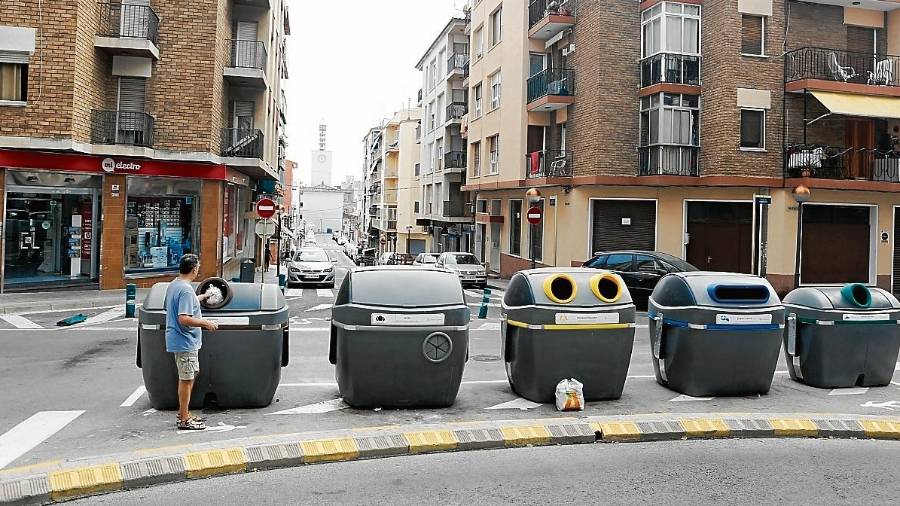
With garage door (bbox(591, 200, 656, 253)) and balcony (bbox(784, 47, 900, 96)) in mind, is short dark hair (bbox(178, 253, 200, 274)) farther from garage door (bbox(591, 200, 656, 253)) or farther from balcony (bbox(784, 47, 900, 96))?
balcony (bbox(784, 47, 900, 96))

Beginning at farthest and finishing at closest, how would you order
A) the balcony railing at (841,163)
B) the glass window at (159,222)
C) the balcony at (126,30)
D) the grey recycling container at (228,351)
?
the balcony railing at (841,163), the glass window at (159,222), the balcony at (126,30), the grey recycling container at (228,351)

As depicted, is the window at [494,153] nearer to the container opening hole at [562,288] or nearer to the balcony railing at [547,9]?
the balcony railing at [547,9]

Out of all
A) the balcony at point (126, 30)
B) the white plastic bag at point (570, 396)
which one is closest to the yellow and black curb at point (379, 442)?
the white plastic bag at point (570, 396)

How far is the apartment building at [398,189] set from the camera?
6519 centimetres

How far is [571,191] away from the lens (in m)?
26.5

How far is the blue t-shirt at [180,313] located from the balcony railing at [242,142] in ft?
64.3

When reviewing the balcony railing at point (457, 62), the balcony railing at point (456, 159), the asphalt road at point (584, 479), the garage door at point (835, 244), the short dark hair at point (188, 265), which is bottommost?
the asphalt road at point (584, 479)

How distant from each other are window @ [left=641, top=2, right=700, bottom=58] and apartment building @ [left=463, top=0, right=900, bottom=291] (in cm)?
4

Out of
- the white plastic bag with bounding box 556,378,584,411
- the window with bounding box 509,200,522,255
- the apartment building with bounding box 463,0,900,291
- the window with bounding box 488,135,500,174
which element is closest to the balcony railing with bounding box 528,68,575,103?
the apartment building with bounding box 463,0,900,291

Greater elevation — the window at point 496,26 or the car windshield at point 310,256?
the window at point 496,26

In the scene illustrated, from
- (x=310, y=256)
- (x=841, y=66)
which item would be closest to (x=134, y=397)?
(x=310, y=256)

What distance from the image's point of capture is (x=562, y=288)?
26.6ft

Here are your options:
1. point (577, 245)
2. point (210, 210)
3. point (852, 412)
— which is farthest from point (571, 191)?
point (852, 412)

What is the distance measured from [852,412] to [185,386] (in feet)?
22.3
